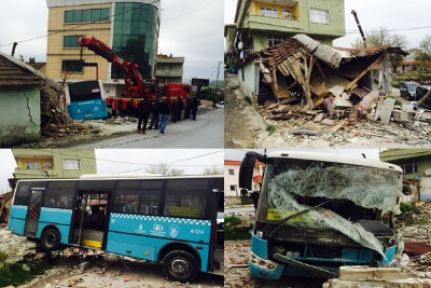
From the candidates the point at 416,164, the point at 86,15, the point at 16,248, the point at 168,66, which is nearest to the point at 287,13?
the point at 416,164

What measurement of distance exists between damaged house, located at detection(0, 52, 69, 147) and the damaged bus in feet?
22.3

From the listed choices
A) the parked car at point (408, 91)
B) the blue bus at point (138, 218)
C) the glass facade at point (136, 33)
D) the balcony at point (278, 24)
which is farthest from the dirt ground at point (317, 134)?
the glass facade at point (136, 33)

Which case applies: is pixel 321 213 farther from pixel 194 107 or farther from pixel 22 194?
pixel 194 107

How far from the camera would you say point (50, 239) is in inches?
361

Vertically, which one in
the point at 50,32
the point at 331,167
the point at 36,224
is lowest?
the point at 36,224

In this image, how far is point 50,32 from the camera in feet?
64.5

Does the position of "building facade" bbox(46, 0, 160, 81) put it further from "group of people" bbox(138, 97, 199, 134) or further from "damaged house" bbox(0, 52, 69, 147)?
"damaged house" bbox(0, 52, 69, 147)

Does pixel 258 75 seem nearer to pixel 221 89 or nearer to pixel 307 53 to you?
pixel 307 53

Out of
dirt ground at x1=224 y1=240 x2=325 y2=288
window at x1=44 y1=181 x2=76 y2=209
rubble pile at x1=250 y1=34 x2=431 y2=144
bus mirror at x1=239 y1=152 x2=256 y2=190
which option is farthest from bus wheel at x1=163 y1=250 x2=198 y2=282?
rubble pile at x1=250 y1=34 x2=431 y2=144

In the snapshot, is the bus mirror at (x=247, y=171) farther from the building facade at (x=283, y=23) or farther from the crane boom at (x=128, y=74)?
the crane boom at (x=128, y=74)

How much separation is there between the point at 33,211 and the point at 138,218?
12.7 ft

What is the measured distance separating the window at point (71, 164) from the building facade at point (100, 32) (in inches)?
198

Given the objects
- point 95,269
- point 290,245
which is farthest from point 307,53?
point 95,269

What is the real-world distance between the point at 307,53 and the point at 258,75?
1595mm
